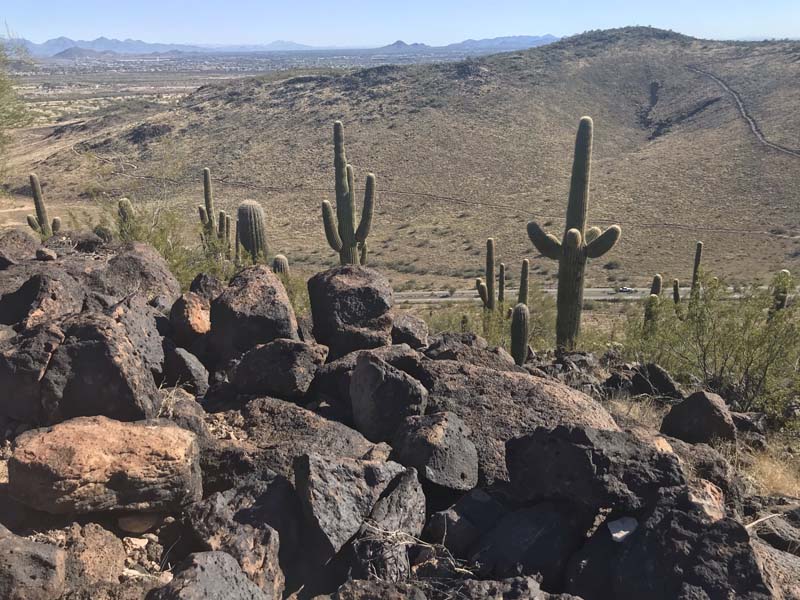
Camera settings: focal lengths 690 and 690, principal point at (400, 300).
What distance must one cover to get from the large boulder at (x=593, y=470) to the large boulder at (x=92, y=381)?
2.66 meters

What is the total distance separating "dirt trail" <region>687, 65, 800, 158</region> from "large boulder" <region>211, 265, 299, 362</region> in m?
48.9

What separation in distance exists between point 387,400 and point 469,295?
2683cm

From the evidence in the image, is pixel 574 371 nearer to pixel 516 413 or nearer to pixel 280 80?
pixel 516 413

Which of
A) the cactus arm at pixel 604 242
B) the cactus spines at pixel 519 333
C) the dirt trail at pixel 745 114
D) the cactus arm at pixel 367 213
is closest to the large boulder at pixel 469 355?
the cactus spines at pixel 519 333

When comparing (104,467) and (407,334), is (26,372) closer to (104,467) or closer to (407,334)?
(104,467)

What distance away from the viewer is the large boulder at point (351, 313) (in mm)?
6859

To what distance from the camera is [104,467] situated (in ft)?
13.0

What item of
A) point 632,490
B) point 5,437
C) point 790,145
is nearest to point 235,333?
point 5,437

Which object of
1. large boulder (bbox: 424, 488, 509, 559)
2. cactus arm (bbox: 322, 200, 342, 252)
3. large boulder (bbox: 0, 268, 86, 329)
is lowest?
cactus arm (bbox: 322, 200, 342, 252)

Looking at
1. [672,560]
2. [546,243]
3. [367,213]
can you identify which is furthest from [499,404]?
[367,213]

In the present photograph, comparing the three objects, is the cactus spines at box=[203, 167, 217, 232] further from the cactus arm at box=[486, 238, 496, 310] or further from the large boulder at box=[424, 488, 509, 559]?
the large boulder at box=[424, 488, 509, 559]

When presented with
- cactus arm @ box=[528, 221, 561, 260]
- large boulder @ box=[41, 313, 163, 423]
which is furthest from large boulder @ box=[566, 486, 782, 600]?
cactus arm @ box=[528, 221, 561, 260]

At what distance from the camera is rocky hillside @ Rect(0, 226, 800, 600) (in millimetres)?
3553

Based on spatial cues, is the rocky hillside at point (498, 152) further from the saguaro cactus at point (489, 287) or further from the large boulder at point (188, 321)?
the large boulder at point (188, 321)
